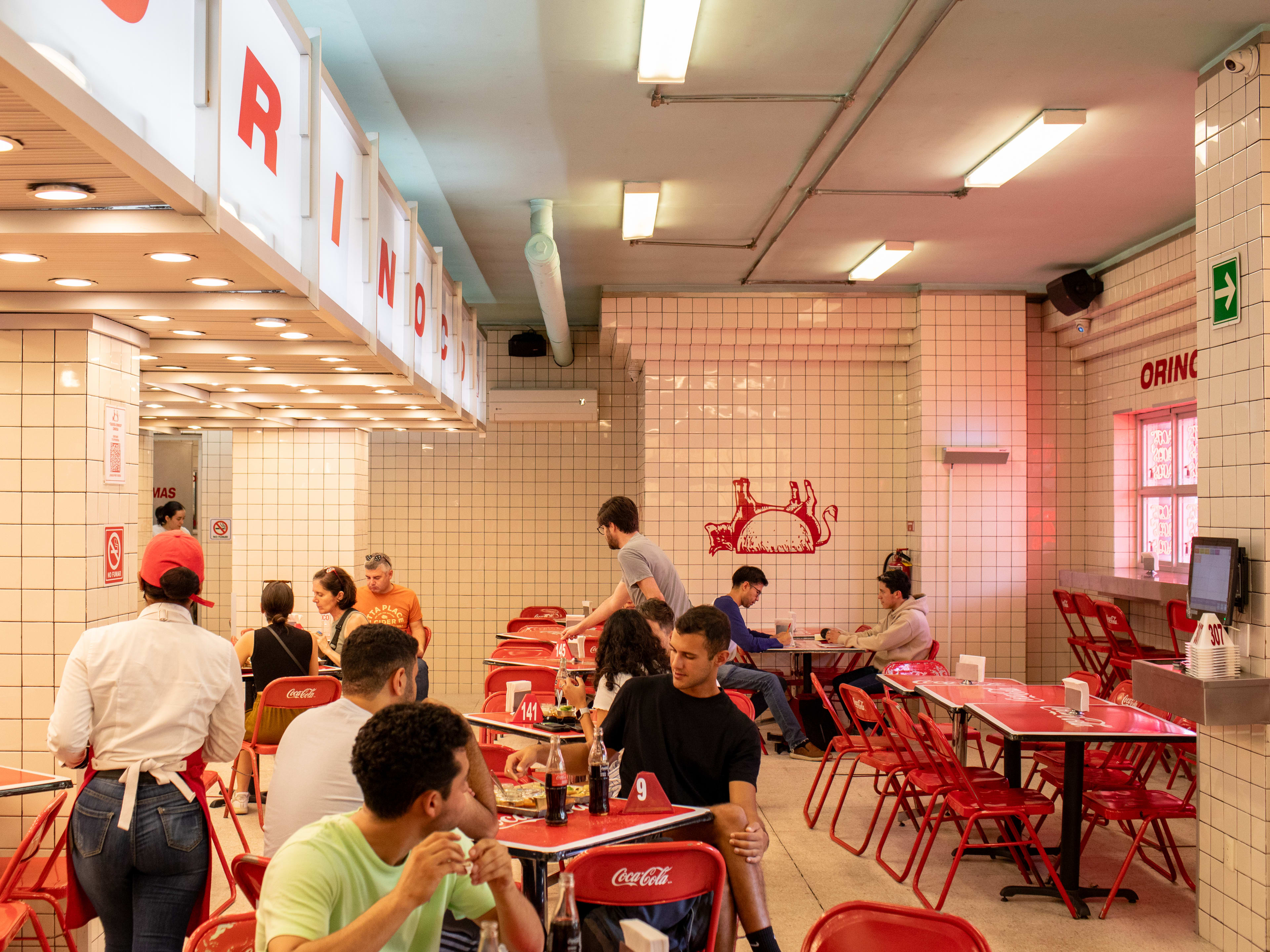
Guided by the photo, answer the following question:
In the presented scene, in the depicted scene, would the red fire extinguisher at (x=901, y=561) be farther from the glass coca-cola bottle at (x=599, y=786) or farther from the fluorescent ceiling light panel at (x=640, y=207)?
the glass coca-cola bottle at (x=599, y=786)

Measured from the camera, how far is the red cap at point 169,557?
3.21m

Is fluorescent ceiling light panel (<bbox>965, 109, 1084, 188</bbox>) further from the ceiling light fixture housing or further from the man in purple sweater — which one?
the ceiling light fixture housing

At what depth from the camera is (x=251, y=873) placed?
8.30ft

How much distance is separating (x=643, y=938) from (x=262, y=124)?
8.37 ft

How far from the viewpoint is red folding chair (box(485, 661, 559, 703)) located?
567 cm

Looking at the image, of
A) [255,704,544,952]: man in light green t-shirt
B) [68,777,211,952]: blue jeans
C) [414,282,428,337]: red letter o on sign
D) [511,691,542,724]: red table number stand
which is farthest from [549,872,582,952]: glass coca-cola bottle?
[414,282,428,337]: red letter o on sign

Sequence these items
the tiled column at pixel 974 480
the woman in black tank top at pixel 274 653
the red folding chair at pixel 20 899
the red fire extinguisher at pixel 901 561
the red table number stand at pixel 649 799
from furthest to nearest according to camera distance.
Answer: the red fire extinguisher at pixel 901 561, the tiled column at pixel 974 480, the woman in black tank top at pixel 274 653, the red table number stand at pixel 649 799, the red folding chair at pixel 20 899

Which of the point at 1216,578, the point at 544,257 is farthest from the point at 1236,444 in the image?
the point at 544,257

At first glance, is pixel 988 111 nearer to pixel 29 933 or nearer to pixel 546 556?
pixel 29 933

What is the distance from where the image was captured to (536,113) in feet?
16.5

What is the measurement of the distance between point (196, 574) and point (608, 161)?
3433 mm

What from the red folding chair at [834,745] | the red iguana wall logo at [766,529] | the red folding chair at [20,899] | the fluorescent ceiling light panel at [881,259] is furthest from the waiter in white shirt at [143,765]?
the red iguana wall logo at [766,529]

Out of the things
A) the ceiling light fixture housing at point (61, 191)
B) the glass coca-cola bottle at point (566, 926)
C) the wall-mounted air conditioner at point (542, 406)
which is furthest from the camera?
the wall-mounted air conditioner at point (542, 406)

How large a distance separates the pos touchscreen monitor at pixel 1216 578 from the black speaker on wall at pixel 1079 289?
4.26m
